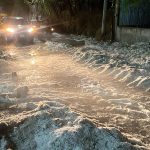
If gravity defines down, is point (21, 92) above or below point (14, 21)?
above

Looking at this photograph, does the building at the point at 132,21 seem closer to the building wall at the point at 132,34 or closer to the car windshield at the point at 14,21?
the building wall at the point at 132,34

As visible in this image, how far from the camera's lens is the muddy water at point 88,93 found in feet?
25.6

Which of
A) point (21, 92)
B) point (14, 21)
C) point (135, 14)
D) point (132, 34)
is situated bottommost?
point (14, 21)

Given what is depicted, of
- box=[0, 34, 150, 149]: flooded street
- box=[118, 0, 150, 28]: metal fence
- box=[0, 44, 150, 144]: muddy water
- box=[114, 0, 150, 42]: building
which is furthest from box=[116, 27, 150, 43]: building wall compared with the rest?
box=[0, 44, 150, 144]: muddy water

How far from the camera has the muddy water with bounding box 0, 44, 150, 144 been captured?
7.81 m

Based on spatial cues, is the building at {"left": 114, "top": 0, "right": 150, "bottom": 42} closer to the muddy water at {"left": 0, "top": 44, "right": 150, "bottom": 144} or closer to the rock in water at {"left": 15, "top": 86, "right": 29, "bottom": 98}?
the muddy water at {"left": 0, "top": 44, "right": 150, "bottom": 144}

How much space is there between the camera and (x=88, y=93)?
33.1 feet

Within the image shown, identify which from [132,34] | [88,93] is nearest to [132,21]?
[132,34]

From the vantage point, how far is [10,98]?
865 cm

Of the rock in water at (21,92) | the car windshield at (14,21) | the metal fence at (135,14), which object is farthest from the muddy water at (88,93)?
the car windshield at (14,21)

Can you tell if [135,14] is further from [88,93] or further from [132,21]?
[88,93]

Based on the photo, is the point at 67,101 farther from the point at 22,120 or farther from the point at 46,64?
the point at 46,64

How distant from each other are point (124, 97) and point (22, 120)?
154 inches

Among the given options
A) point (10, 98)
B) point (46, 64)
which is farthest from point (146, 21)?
point (10, 98)
